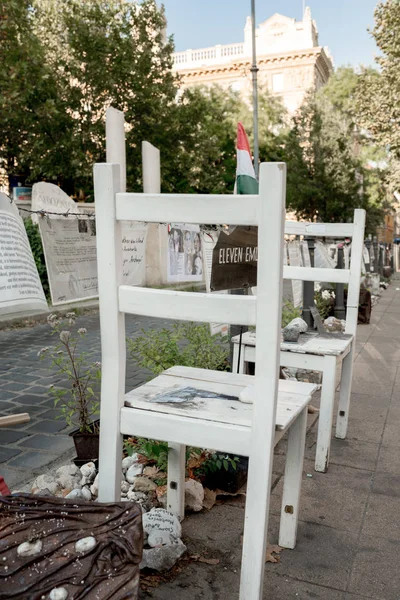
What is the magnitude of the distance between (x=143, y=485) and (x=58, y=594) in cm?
149

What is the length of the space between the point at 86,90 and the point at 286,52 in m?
34.4

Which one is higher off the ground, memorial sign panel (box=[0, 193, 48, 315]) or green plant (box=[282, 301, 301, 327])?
memorial sign panel (box=[0, 193, 48, 315])

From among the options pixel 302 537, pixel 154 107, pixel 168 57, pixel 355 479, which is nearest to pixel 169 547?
pixel 302 537

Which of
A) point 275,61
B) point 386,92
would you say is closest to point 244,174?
point 386,92

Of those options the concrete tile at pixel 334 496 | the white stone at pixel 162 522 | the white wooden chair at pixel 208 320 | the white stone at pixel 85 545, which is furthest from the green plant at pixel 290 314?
the white stone at pixel 85 545

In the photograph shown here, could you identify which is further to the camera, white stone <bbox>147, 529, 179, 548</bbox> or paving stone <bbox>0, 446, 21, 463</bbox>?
paving stone <bbox>0, 446, 21, 463</bbox>

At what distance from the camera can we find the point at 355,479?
329 cm

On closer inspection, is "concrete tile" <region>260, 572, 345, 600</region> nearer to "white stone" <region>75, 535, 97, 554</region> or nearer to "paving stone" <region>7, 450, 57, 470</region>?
"white stone" <region>75, 535, 97, 554</region>

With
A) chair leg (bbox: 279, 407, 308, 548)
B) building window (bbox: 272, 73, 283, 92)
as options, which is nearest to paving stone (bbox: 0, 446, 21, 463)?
chair leg (bbox: 279, 407, 308, 548)

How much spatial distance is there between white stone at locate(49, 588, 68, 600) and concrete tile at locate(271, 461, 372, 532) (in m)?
1.62

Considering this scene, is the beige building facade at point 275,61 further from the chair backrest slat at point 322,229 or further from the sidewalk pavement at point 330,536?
the sidewalk pavement at point 330,536

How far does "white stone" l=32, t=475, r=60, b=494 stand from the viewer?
2.96m

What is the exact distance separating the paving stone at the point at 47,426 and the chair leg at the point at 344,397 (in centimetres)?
208

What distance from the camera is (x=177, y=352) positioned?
3.87 metres
